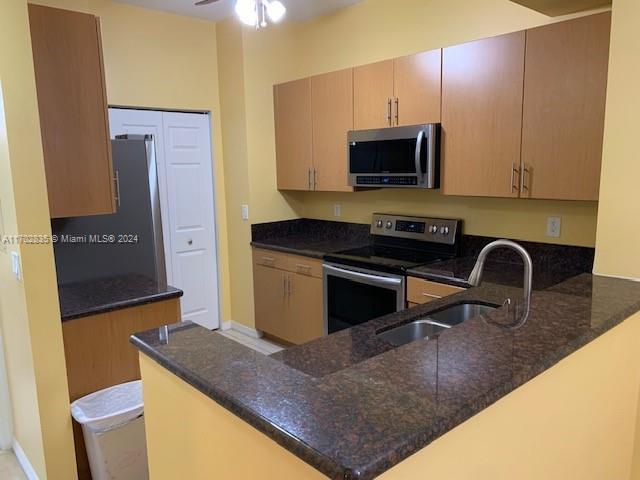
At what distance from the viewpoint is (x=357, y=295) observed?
3.24 metres

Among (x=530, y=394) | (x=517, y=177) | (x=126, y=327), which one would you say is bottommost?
(x=126, y=327)

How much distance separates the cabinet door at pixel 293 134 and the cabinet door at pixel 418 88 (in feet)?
2.97

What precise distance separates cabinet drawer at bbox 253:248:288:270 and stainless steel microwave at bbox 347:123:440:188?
0.86 m

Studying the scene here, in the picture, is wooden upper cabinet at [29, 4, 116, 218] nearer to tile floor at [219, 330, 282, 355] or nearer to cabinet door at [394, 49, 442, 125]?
cabinet door at [394, 49, 442, 125]

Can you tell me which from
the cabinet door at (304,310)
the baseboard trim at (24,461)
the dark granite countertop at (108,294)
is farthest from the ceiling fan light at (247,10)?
the baseboard trim at (24,461)

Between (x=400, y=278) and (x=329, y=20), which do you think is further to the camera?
(x=329, y=20)

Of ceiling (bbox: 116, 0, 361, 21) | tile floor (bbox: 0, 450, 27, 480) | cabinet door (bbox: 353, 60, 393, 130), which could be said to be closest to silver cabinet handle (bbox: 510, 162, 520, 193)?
cabinet door (bbox: 353, 60, 393, 130)

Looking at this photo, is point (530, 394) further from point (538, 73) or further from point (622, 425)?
point (538, 73)

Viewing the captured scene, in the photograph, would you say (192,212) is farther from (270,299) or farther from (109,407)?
(109,407)

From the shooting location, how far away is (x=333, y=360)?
1365 millimetres

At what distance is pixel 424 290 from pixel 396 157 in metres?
0.91

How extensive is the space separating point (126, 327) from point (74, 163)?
791 millimetres

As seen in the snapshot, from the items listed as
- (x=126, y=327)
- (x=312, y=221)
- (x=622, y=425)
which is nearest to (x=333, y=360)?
(x=622, y=425)

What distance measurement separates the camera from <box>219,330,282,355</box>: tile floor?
13.2ft
